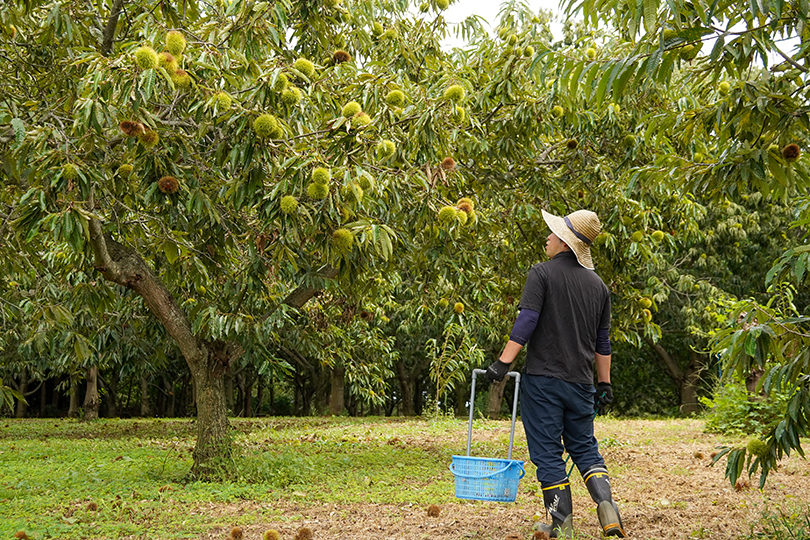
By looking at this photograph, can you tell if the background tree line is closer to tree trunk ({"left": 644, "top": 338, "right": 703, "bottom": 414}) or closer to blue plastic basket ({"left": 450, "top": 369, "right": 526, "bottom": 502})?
blue plastic basket ({"left": 450, "top": 369, "right": 526, "bottom": 502})

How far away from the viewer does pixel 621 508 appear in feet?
14.6

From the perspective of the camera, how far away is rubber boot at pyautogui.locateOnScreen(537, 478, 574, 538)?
3.49 metres

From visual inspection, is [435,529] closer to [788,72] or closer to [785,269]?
[785,269]

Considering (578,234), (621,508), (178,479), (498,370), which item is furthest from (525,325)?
(178,479)

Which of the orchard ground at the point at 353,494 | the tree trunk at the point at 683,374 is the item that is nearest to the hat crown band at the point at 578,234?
the orchard ground at the point at 353,494

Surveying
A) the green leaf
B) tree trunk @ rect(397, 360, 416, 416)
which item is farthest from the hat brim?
tree trunk @ rect(397, 360, 416, 416)

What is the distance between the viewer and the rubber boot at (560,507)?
3486 millimetres

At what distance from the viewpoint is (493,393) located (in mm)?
17203

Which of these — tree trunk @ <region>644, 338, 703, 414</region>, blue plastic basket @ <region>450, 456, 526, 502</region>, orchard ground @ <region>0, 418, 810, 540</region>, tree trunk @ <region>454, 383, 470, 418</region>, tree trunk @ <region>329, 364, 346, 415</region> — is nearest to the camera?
blue plastic basket @ <region>450, 456, 526, 502</region>

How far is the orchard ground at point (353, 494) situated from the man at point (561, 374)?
29 centimetres

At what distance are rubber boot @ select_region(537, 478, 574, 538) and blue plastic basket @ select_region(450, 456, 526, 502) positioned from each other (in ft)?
0.66

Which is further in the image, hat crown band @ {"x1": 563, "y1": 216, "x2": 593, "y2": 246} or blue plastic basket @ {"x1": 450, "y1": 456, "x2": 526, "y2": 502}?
hat crown band @ {"x1": 563, "y1": 216, "x2": 593, "y2": 246}

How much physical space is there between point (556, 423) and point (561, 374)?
25cm

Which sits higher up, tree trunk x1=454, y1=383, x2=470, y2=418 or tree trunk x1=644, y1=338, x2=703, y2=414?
tree trunk x1=644, y1=338, x2=703, y2=414
